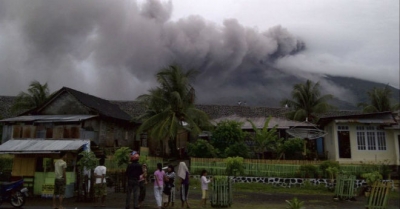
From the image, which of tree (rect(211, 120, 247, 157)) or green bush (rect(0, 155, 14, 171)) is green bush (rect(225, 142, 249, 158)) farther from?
green bush (rect(0, 155, 14, 171))

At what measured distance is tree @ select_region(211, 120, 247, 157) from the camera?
2344 cm

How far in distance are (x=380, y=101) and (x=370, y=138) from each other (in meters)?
18.6

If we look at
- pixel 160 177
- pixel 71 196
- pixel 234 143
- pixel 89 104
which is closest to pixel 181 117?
pixel 234 143

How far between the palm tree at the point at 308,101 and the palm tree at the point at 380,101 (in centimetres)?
595

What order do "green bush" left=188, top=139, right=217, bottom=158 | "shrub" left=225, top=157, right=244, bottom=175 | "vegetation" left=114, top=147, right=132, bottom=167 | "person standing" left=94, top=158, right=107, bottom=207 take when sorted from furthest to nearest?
"green bush" left=188, top=139, right=217, bottom=158 < "shrub" left=225, top=157, right=244, bottom=175 < "vegetation" left=114, top=147, right=132, bottom=167 < "person standing" left=94, top=158, right=107, bottom=207

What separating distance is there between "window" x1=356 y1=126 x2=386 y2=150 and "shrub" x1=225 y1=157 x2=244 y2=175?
8309 millimetres

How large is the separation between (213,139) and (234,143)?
5.04 ft

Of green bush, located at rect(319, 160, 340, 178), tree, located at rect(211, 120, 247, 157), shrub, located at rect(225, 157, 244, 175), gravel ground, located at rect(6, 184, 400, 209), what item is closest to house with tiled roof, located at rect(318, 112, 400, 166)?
green bush, located at rect(319, 160, 340, 178)

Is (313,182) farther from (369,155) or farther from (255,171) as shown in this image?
(369,155)

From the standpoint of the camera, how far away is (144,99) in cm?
2728

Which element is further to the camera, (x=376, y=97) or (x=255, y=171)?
(x=376, y=97)

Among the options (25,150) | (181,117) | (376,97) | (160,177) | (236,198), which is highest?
(376,97)

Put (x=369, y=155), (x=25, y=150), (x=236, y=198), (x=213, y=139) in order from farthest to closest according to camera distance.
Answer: (x=213, y=139)
(x=369, y=155)
(x=236, y=198)
(x=25, y=150)

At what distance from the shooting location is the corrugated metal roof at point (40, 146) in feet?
44.1
